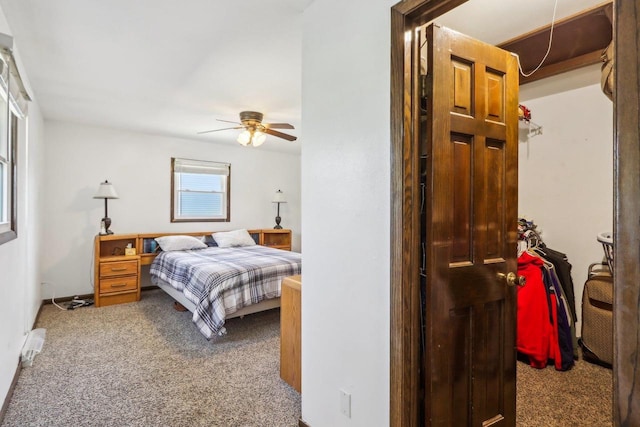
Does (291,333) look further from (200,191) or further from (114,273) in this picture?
(200,191)

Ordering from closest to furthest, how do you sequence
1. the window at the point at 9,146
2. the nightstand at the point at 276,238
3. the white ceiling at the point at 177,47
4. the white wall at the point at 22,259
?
the white ceiling at the point at 177,47 → the window at the point at 9,146 → the white wall at the point at 22,259 → the nightstand at the point at 276,238

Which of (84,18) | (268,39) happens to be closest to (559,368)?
(268,39)

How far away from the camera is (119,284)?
4.14 m

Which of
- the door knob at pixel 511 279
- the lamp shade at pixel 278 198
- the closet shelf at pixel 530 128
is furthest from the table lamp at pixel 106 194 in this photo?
the closet shelf at pixel 530 128

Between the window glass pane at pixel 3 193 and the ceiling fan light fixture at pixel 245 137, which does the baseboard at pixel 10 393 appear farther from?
the ceiling fan light fixture at pixel 245 137

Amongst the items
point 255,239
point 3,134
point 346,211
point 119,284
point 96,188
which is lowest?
point 119,284

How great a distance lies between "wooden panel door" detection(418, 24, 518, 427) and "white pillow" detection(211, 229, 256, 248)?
408cm

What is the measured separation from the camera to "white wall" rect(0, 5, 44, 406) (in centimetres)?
199

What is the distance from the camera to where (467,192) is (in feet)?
4.71

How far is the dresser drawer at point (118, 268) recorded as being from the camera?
13.3 ft

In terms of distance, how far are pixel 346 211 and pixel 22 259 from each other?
2.89 m

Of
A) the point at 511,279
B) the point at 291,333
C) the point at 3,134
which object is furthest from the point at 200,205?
the point at 511,279

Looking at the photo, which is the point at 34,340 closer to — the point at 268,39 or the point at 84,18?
the point at 84,18

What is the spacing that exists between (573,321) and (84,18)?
4.03m
